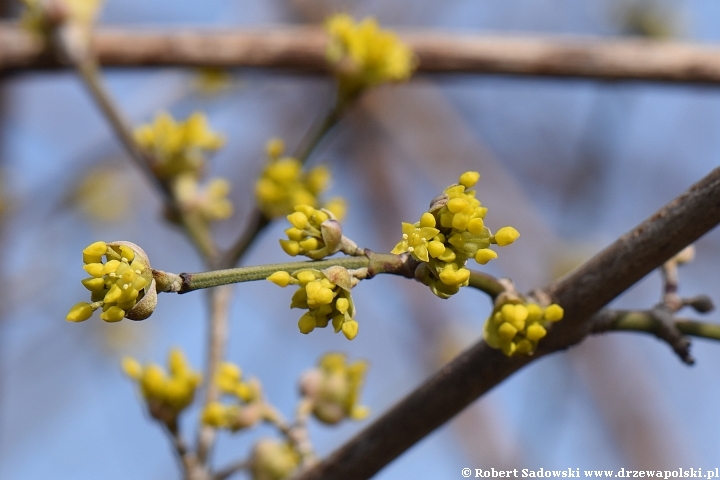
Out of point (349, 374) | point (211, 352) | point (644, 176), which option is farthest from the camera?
point (644, 176)

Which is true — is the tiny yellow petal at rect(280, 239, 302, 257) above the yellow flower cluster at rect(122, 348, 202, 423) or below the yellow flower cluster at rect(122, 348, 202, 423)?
below

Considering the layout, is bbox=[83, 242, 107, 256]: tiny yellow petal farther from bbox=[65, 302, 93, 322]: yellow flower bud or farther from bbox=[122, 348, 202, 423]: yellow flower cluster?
bbox=[122, 348, 202, 423]: yellow flower cluster

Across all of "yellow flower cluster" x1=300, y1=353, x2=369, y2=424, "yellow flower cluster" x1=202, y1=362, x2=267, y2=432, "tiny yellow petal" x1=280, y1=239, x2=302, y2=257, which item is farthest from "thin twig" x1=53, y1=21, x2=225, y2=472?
"tiny yellow petal" x1=280, y1=239, x2=302, y2=257

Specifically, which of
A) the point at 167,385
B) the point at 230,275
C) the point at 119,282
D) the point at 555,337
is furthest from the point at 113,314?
the point at 167,385

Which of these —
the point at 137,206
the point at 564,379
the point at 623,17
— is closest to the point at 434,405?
the point at 564,379

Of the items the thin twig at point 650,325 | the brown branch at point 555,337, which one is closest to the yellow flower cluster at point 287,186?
the brown branch at point 555,337

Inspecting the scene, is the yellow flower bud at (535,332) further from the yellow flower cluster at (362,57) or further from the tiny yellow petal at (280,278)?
the yellow flower cluster at (362,57)

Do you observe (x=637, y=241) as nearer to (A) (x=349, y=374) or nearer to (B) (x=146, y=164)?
(A) (x=349, y=374)
